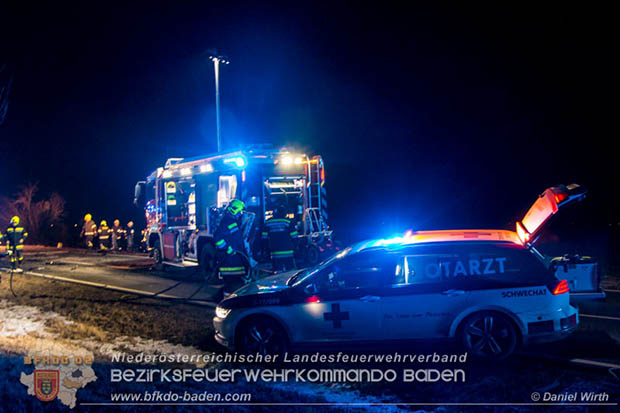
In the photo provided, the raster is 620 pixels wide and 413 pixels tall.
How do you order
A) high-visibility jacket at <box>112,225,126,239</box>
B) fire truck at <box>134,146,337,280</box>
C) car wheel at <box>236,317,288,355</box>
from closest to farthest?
1. car wheel at <box>236,317,288,355</box>
2. fire truck at <box>134,146,337,280</box>
3. high-visibility jacket at <box>112,225,126,239</box>

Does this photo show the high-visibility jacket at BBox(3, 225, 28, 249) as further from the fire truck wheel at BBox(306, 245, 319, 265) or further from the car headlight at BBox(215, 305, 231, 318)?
the car headlight at BBox(215, 305, 231, 318)

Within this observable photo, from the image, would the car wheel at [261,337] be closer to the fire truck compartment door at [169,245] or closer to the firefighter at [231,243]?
the firefighter at [231,243]

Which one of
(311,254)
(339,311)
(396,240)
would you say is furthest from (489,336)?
(311,254)

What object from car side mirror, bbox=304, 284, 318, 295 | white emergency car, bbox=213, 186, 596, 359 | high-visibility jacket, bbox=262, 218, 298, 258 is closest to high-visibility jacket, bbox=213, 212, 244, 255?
high-visibility jacket, bbox=262, 218, 298, 258

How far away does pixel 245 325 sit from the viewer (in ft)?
17.8

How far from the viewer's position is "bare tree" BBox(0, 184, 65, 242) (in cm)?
3581

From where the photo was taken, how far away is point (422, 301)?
5.15 metres

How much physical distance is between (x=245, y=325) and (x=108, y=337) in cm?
238

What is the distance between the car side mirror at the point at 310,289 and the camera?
5301 mm

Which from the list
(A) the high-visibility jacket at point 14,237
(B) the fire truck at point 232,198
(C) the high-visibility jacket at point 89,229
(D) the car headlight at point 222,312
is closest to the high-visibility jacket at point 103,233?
(C) the high-visibility jacket at point 89,229

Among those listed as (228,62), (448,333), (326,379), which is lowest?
(326,379)

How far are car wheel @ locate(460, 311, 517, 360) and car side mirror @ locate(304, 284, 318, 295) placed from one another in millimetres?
1595

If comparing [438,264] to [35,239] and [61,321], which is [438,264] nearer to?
[61,321]

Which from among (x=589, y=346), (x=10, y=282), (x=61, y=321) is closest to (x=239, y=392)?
(x=589, y=346)
